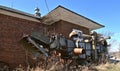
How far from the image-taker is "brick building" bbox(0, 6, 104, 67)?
15.4 m

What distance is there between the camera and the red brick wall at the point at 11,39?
50.1ft

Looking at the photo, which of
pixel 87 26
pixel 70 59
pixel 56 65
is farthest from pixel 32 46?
pixel 87 26

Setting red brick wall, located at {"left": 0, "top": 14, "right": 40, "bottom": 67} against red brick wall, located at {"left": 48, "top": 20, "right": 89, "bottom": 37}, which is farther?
red brick wall, located at {"left": 48, "top": 20, "right": 89, "bottom": 37}

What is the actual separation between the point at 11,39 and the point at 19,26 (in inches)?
56.2

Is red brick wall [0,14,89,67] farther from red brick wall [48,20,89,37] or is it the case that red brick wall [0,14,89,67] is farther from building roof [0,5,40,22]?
red brick wall [48,20,89,37]

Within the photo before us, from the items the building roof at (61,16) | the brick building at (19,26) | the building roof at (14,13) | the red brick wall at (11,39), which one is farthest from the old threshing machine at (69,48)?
the building roof at (14,13)

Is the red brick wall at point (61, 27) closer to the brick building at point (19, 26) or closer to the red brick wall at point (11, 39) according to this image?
the brick building at point (19, 26)

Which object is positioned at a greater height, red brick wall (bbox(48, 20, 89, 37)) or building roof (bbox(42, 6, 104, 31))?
building roof (bbox(42, 6, 104, 31))

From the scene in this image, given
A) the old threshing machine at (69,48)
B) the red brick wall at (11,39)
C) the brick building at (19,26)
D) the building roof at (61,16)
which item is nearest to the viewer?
the old threshing machine at (69,48)

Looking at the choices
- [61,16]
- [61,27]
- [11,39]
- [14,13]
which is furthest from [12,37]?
[61,27]

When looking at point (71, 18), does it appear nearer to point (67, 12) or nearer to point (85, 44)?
point (67, 12)

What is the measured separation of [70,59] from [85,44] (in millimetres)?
1958

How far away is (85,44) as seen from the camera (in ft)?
49.6

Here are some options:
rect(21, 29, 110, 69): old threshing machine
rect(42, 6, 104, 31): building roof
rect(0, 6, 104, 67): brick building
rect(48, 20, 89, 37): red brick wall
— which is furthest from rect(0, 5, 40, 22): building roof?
rect(21, 29, 110, 69): old threshing machine
